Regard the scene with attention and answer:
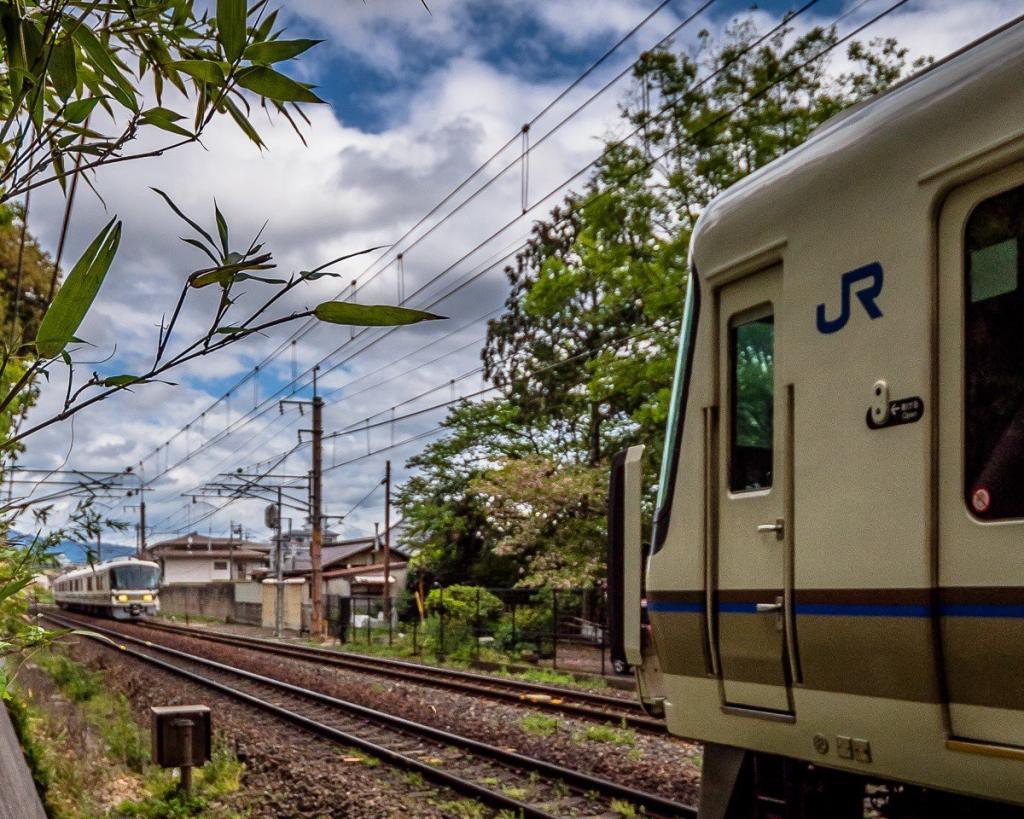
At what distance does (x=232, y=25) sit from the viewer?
5.21ft

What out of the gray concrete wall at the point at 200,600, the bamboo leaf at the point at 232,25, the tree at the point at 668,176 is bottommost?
the gray concrete wall at the point at 200,600

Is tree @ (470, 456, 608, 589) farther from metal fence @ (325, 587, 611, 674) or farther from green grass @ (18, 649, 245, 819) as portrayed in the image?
green grass @ (18, 649, 245, 819)

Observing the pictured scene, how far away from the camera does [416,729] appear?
12.7m

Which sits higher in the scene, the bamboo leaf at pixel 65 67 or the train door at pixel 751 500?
the bamboo leaf at pixel 65 67

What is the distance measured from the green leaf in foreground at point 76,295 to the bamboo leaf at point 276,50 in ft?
1.33

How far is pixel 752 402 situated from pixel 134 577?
4928 centimetres

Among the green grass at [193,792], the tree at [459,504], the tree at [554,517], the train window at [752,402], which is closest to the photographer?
the train window at [752,402]

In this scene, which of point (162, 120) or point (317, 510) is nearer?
point (162, 120)

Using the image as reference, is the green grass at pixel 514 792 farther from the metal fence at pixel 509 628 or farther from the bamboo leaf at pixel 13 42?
the metal fence at pixel 509 628

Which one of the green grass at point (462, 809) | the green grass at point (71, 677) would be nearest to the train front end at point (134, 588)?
the green grass at point (71, 677)

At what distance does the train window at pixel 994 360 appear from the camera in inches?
121

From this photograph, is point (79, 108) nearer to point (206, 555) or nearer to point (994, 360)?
point (994, 360)

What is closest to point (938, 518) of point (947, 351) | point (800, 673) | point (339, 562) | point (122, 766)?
point (947, 351)

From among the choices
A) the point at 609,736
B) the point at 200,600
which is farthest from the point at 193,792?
the point at 200,600
